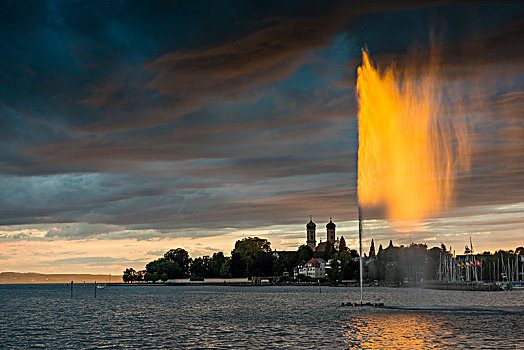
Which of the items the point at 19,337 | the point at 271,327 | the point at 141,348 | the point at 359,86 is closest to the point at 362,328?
the point at 271,327

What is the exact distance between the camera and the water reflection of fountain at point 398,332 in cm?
5106

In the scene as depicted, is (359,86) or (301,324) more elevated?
(359,86)

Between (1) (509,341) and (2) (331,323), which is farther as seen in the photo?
(2) (331,323)

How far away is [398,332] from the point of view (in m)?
60.0

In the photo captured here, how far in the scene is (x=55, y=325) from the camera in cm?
7706

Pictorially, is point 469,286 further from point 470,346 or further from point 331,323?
point 470,346

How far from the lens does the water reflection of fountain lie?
51.1m

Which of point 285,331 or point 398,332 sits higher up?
point 398,332

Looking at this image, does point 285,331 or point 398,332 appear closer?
point 398,332

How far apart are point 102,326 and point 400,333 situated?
3835 centimetres

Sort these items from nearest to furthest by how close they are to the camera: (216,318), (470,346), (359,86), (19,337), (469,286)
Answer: (470,346) → (19,337) → (359,86) → (216,318) → (469,286)

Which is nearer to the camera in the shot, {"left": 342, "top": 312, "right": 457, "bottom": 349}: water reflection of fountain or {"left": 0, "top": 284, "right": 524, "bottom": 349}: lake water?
{"left": 342, "top": 312, "right": 457, "bottom": 349}: water reflection of fountain

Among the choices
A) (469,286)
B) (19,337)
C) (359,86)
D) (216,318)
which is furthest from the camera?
(469,286)

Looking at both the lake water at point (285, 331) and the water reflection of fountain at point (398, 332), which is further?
the lake water at point (285, 331)
